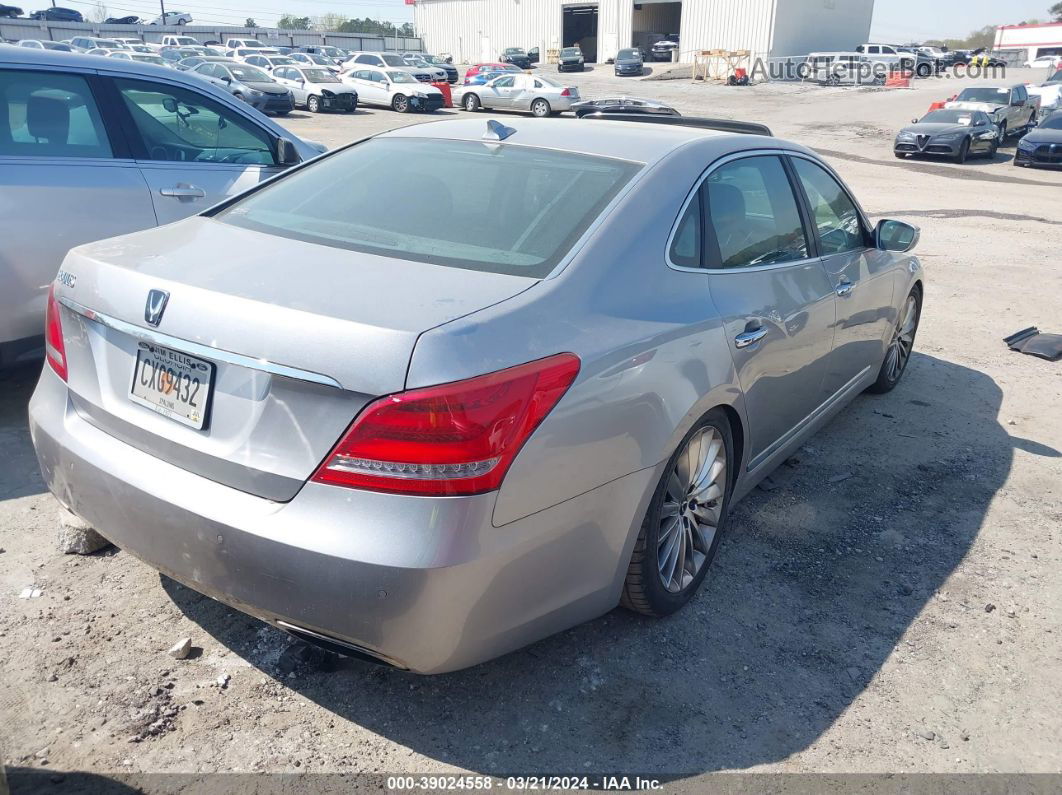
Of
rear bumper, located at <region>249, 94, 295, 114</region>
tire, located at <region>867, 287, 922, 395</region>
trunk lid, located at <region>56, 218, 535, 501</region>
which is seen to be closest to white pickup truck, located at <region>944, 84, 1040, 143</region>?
rear bumper, located at <region>249, 94, 295, 114</region>

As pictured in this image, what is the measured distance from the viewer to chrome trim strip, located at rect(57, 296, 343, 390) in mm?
2109

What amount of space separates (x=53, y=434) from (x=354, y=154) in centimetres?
155

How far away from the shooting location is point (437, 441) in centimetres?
208

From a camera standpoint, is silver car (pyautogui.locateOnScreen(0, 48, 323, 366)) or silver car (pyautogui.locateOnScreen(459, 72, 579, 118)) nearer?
silver car (pyautogui.locateOnScreen(0, 48, 323, 366))

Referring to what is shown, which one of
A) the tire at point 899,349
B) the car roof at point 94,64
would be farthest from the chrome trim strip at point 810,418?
the car roof at point 94,64

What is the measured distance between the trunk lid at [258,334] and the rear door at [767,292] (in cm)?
104

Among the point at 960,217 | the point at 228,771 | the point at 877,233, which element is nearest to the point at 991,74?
the point at 960,217

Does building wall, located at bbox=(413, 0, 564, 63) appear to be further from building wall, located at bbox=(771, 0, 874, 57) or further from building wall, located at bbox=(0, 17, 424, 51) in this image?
building wall, located at bbox=(771, 0, 874, 57)

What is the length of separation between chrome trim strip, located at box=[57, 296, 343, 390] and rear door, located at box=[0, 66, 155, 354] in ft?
6.70

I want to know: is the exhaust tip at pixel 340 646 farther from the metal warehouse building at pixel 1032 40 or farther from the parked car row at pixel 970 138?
the metal warehouse building at pixel 1032 40

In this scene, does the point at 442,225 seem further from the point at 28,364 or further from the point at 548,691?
the point at 28,364

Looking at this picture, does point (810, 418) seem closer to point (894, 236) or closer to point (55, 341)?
point (894, 236)

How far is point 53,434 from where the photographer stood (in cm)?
269

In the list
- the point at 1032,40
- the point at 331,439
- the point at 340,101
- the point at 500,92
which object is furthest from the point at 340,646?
the point at 1032,40
